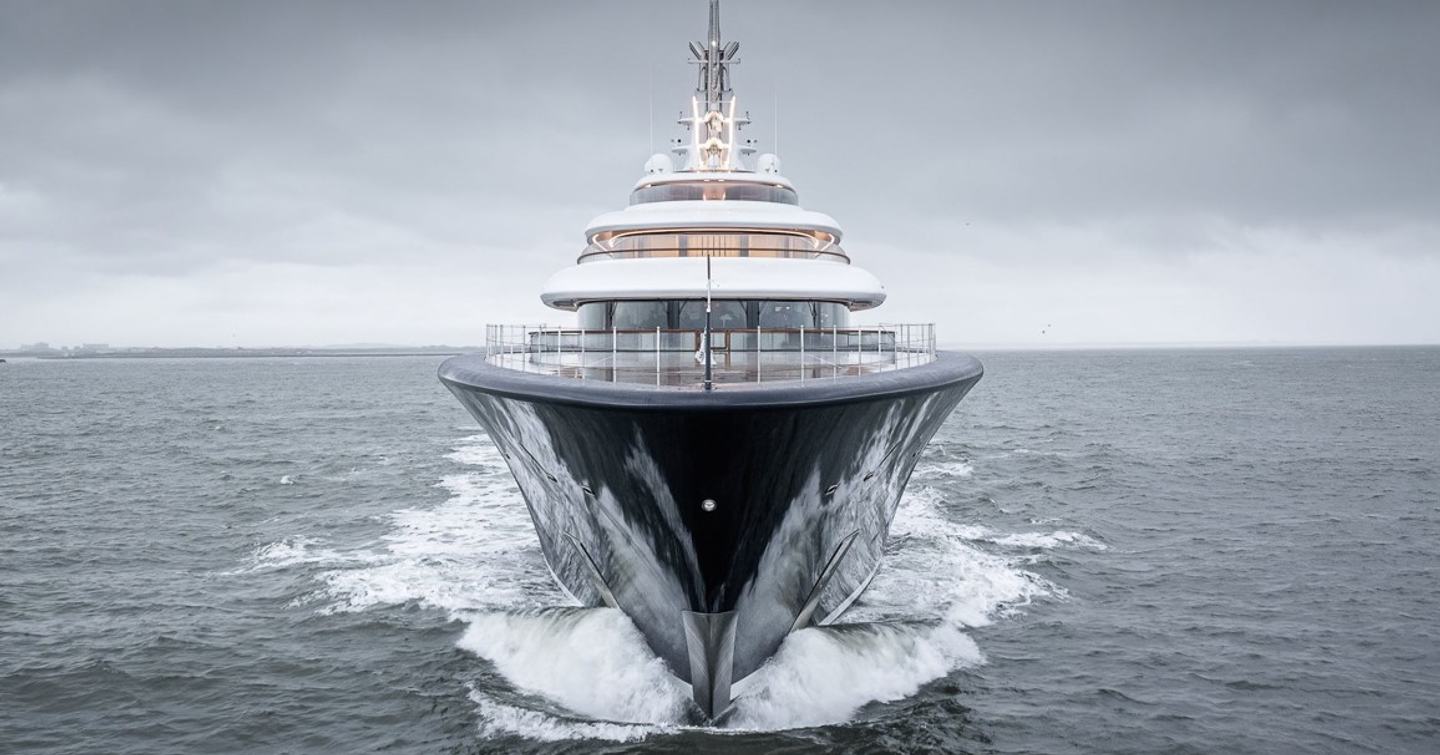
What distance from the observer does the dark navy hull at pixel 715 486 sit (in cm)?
937

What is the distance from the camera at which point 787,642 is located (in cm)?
1216

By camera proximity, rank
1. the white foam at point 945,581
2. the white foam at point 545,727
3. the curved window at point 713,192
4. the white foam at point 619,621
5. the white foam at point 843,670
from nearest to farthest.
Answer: the white foam at point 545,727 < the white foam at point 843,670 < the white foam at point 619,621 < the white foam at point 945,581 < the curved window at point 713,192

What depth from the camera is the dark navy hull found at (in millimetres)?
9367

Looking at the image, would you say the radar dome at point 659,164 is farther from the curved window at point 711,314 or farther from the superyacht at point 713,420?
the curved window at point 711,314

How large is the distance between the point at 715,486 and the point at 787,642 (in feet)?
12.3

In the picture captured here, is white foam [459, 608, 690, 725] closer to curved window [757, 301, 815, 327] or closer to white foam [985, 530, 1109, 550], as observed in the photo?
curved window [757, 301, 815, 327]

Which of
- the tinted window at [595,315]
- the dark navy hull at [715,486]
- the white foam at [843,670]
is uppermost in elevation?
the tinted window at [595,315]

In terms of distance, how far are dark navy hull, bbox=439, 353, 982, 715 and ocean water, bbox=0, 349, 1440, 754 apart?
92 centimetres

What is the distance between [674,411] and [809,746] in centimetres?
457

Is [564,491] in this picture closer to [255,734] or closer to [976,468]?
[255,734]

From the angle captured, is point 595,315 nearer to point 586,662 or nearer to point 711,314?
point 711,314

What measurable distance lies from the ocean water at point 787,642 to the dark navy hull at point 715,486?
917 millimetres

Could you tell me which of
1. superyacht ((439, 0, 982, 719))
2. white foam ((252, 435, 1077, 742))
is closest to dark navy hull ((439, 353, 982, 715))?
superyacht ((439, 0, 982, 719))

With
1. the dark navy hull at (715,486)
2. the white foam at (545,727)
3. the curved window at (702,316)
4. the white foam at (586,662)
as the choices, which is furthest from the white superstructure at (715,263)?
the white foam at (545,727)
